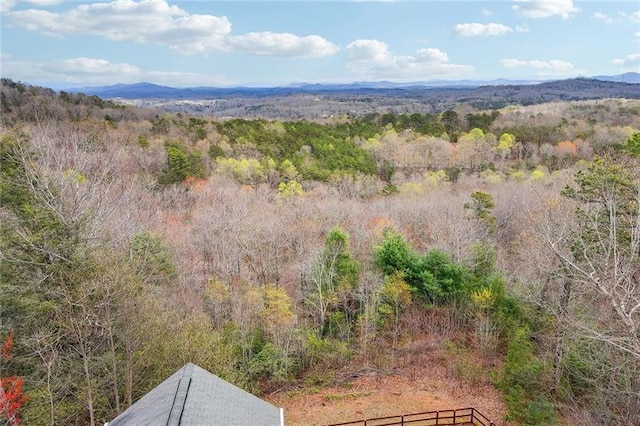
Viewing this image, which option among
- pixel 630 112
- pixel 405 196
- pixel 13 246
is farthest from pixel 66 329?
pixel 630 112

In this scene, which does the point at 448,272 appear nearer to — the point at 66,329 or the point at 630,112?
the point at 66,329

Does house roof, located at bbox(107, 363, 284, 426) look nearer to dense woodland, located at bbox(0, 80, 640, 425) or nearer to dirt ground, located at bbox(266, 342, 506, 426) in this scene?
dense woodland, located at bbox(0, 80, 640, 425)

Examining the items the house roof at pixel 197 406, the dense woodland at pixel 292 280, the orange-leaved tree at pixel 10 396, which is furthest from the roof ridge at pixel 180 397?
the orange-leaved tree at pixel 10 396

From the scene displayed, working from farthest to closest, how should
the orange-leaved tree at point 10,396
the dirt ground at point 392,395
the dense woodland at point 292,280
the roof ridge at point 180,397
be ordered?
the dirt ground at point 392,395 → the dense woodland at point 292,280 → the orange-leaved tree at point 10,396 → the roof ridge at point 180,397

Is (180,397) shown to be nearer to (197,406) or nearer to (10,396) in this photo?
(197,406)

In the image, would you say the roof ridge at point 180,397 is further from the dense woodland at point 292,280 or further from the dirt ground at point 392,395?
the dirt ground at point 392,395

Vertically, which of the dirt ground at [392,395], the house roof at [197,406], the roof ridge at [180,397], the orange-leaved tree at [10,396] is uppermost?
the roof ridge at [180,397]

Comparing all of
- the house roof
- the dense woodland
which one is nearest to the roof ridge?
the house roof
